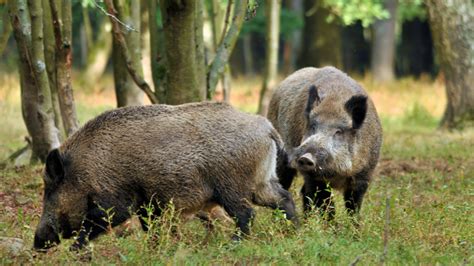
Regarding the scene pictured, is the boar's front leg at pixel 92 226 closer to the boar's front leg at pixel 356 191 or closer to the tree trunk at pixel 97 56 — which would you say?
the boar's front leg at pixel 356 191

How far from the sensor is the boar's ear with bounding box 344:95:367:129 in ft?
28.9

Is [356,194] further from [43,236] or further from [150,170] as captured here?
[43,236]

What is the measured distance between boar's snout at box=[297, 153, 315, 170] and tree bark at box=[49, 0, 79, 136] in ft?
10.5

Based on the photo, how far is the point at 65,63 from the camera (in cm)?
1069

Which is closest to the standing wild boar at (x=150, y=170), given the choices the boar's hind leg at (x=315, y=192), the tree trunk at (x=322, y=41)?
the boar's hind leg at (x=315, y=192)

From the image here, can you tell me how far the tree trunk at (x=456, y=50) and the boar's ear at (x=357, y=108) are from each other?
823cm

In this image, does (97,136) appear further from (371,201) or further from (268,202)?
(371,201)

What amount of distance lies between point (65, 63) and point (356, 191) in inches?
142

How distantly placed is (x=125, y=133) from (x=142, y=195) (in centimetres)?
52

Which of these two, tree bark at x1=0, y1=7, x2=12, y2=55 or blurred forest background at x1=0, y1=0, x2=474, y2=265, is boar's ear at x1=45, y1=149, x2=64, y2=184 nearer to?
blurred forest background at x1=0, y1=0, x2=474, y2=265

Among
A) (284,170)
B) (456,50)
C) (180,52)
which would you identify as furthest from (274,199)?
(456,50)

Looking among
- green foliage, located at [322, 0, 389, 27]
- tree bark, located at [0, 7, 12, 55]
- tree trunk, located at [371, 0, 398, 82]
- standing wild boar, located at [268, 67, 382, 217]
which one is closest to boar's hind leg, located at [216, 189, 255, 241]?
standing wild boar, located at [268, 67, 382, 217]

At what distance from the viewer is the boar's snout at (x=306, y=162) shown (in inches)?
324

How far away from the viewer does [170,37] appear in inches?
407
